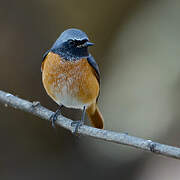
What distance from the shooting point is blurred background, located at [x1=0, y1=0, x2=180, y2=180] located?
6.79 m

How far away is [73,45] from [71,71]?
15.9 inches

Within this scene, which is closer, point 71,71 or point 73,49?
point 71,71

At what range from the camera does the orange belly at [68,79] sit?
4.63 metres

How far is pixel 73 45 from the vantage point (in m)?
4.80

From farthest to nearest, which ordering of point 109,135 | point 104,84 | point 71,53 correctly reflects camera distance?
point 104,84 < point 71,53 < point 109,135

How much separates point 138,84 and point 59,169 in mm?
2630

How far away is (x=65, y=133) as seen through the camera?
6.96 metres

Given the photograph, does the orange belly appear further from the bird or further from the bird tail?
the bird tail

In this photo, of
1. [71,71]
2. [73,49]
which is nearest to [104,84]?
[73,49]

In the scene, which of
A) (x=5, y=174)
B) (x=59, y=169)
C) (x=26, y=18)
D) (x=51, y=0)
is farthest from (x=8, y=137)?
(x=51, y=0)

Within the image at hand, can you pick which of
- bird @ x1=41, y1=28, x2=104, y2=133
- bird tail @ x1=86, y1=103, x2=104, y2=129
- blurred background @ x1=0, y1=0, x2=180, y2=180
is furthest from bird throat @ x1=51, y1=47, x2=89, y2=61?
blurred background @ x1=0, y1=0, x2=180, y2=180

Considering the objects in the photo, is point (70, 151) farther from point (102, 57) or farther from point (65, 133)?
point (102, 57)

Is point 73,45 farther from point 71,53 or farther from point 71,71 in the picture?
point 71,71

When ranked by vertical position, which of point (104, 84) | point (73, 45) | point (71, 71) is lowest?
point (104, 84)
